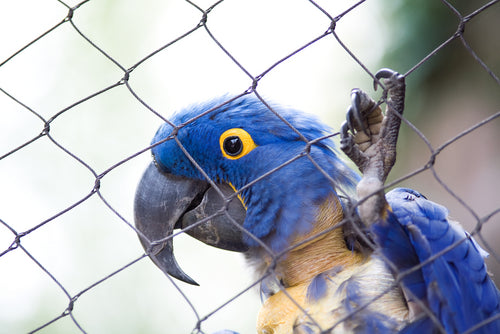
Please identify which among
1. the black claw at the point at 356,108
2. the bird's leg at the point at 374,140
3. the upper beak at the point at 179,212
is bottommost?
the bird's leg at the point at 374,140

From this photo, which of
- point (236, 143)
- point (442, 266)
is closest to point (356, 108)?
point (442, 266)

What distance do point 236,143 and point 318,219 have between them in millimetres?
372

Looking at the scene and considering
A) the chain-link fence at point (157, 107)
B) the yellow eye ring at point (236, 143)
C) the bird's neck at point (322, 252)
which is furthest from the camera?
the chain-link fence at point (157, 107)

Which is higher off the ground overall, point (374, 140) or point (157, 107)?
point (157, 107)

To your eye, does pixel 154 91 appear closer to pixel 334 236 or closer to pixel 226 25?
pixel 226 25

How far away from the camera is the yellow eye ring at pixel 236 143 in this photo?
1.94 m

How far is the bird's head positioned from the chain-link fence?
6.80 feet

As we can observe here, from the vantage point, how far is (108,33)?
476 centimetres

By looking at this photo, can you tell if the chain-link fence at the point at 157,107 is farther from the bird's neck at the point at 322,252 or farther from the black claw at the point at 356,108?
the black claw at the point at 356,108

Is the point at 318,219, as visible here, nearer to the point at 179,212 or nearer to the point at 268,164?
the point at 268,164

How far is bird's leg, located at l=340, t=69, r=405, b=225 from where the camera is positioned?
1478 mm

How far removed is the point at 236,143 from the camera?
6.39 ft

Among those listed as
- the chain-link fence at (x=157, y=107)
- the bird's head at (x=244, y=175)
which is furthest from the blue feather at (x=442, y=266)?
the chain-link fence at (x=157, y=107)

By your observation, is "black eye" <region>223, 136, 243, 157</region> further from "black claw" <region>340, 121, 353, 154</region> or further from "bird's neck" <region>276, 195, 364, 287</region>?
"black claw" <region>340, 121, 353, 154</region>
